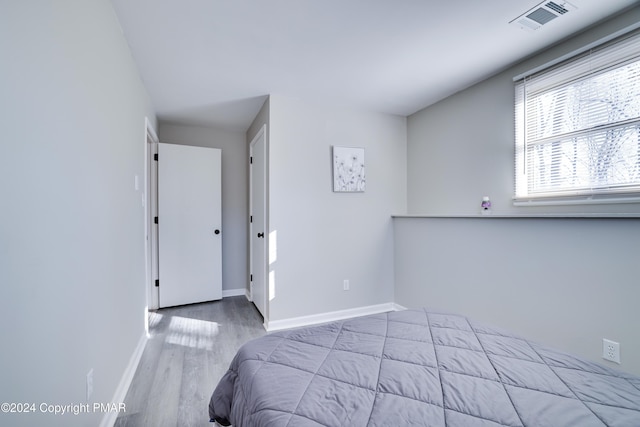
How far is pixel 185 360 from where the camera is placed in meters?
2.19

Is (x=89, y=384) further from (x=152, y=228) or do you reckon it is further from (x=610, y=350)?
(x=610, y=350)

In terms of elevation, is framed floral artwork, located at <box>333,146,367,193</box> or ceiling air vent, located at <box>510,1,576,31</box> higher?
ceiling air vent, located at <box>510,1,576,31</box>

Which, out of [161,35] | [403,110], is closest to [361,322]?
[161,35]

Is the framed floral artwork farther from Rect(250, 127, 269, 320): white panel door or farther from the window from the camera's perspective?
the window

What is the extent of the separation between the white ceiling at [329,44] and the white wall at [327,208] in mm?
357

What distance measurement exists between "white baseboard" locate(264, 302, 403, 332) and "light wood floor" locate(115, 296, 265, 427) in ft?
0.53

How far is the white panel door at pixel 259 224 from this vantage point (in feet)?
9.83

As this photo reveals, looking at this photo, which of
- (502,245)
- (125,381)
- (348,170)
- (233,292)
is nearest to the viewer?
(125,381)

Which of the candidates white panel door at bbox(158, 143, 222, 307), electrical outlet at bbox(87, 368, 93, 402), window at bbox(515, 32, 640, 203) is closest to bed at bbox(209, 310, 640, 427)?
electrical outlet at bbox(87, 368, 93, 402)

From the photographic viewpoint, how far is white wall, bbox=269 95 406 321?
2.86 m

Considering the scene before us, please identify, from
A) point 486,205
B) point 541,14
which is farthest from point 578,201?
point 541,14

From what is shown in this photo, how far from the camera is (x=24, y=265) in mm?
798

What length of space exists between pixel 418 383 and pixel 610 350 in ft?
5.08

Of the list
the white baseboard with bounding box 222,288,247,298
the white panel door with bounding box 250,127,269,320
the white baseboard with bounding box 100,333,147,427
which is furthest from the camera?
the white baseboard with bounding box 222,288,247,298
